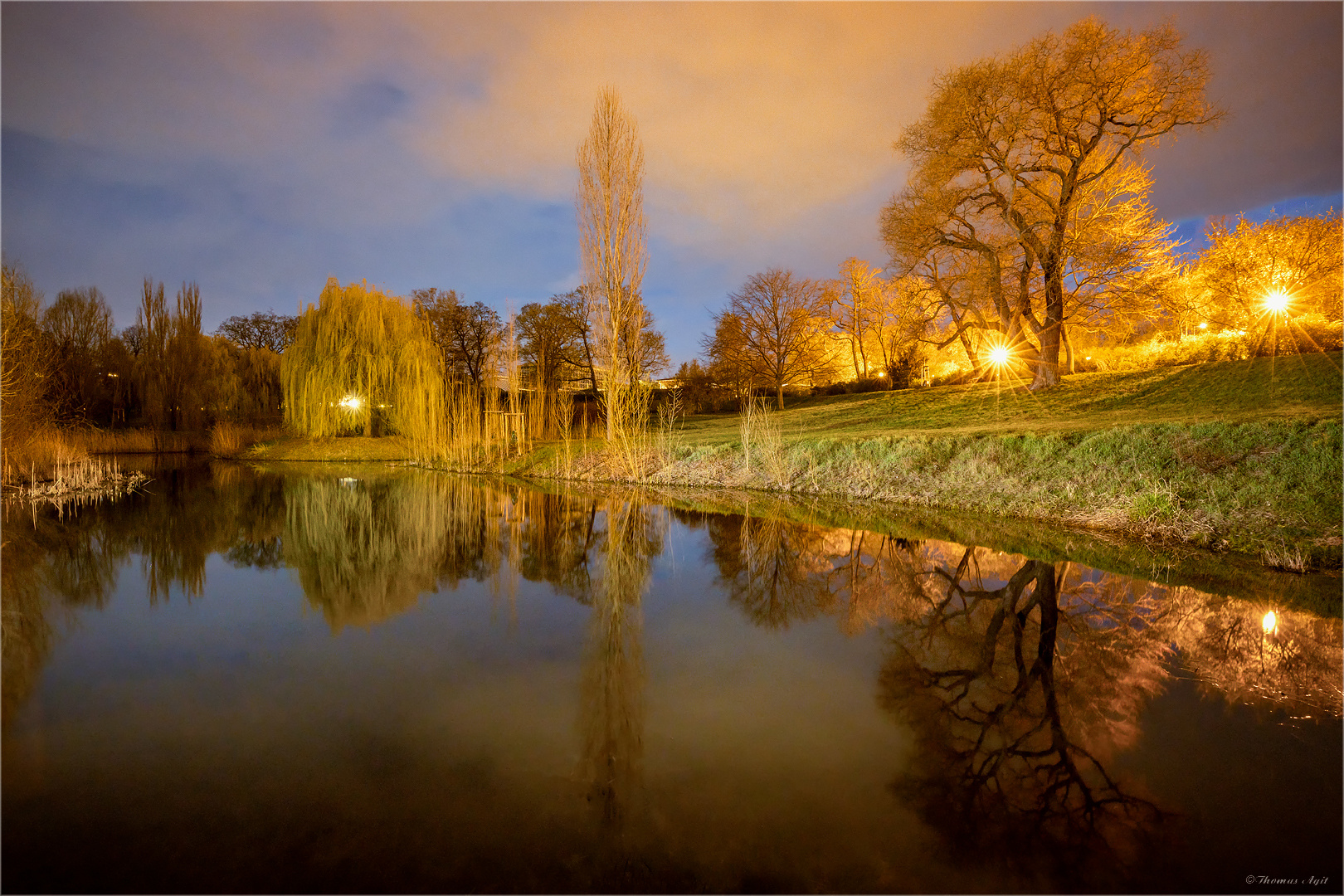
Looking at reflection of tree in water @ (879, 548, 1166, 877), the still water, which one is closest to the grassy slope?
the still water

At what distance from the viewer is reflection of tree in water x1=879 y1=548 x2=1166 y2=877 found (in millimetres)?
2385

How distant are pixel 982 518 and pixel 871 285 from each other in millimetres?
23297

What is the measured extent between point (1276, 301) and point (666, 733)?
23.2 meters

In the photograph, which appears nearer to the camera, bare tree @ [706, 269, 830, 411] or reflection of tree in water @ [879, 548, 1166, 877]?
reflection of tree in water @ [879, 548, 1166, 877]

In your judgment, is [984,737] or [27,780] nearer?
[27,780]

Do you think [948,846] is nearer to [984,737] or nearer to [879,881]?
[879,881]

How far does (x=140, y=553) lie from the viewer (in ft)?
23.3

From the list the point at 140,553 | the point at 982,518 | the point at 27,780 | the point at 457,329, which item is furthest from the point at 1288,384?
the point at 457,329

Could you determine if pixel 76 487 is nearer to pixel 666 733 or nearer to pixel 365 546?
pixel 365 546

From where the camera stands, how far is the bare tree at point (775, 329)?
28578 millimetres

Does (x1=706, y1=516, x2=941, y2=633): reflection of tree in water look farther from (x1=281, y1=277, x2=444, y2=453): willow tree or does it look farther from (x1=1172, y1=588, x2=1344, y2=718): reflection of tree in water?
(x1=281, y1=277, x2=444, y2=453): willow tree

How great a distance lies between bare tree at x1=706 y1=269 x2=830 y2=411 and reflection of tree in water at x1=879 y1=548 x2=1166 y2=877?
23.6 m

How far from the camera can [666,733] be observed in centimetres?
315

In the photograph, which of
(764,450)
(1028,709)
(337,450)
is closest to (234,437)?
(337,450)
